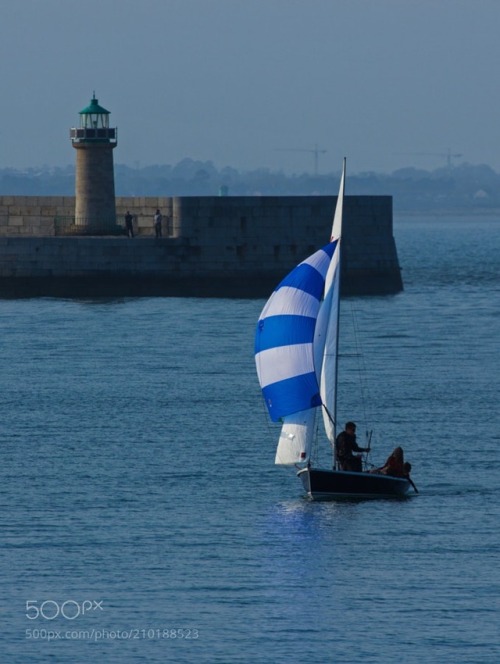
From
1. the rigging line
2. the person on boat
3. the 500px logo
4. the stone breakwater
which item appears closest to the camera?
the 500px logo

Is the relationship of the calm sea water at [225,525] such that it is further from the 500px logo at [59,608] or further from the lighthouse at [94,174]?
the lighthouse at [94,174]

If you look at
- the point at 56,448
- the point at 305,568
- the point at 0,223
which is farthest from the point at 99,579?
the point at 0,223

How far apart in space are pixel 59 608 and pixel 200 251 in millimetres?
47717

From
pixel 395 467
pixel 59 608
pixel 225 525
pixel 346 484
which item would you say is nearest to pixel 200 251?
pixel 395 467

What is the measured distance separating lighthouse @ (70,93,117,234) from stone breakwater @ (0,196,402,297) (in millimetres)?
2213

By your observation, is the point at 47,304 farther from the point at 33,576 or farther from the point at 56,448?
the point at 33,576

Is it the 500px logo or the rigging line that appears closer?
the 500px logo

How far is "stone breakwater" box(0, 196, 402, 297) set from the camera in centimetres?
7050

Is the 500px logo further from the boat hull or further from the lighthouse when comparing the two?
the lighthouse

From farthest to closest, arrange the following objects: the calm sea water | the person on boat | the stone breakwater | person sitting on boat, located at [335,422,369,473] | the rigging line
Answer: the person on boat < the stone breakwater < the rigging line < person sitting on boat, located at [335,422,369,473] < the calm sea water

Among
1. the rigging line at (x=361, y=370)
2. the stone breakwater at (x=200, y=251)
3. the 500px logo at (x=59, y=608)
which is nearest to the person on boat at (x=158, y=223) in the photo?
the stone breakwater at (x=200, y=251)

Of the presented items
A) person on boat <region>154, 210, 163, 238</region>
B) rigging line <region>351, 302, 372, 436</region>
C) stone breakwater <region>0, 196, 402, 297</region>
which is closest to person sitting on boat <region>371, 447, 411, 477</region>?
rigging line <region>351, 302, 372, 436</region>

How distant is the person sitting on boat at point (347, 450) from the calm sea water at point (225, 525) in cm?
69

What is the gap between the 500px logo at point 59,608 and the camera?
933 inches
